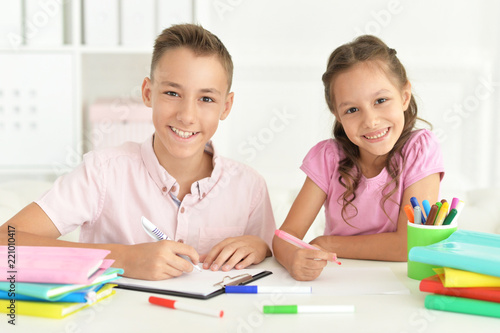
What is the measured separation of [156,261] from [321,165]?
569 millimetres

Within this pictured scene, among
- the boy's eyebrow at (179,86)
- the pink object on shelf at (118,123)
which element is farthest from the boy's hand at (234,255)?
the pink object on shelf at (118,123)

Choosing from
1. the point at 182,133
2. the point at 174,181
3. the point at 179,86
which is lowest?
the point at 174,181

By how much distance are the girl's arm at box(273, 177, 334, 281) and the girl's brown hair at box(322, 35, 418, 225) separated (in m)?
0.07

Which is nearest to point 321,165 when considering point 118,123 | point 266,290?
point 266,290

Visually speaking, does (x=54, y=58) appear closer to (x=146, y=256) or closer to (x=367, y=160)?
(x=367, y=160)

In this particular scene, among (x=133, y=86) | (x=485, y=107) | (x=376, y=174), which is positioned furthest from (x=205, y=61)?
(x=485, y=107)

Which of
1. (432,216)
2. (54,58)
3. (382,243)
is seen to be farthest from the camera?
(54,58)

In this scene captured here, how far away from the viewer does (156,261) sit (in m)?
1.01

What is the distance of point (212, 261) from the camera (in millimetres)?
1131

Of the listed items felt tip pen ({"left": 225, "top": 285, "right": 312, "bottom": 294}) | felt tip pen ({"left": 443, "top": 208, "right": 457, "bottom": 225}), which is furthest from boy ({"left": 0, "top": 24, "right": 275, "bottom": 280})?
felt tip pen ({"left": 443, "top": 208, "right": 457, "bottom": 225})

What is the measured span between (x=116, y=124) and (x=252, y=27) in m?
0.77

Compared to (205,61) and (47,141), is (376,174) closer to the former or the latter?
(205,61)

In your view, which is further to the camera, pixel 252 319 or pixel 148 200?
pixel 148 200

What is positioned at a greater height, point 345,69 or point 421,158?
point 345,69
